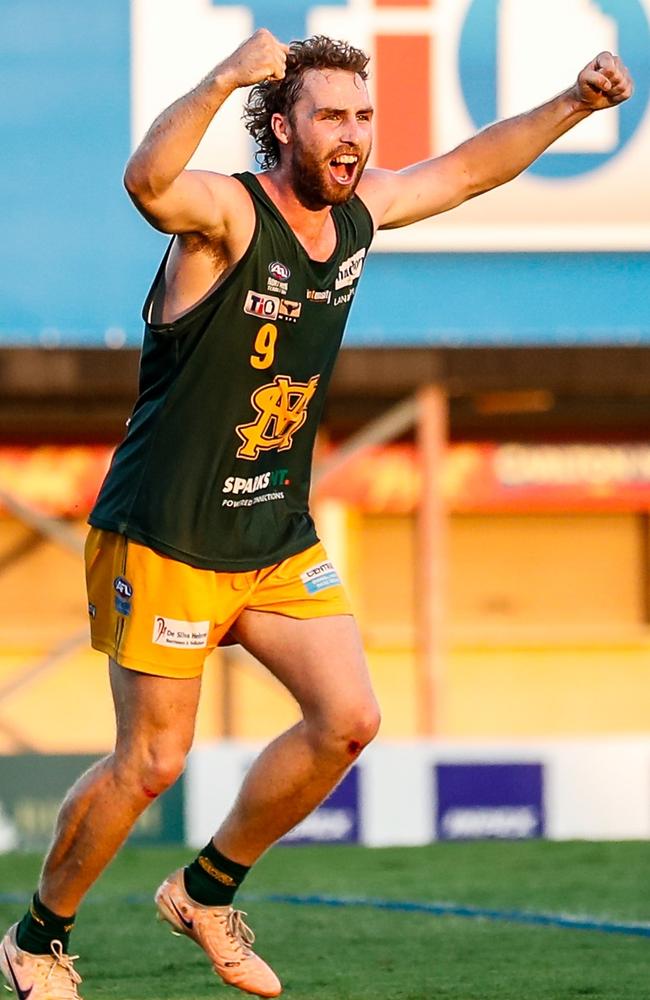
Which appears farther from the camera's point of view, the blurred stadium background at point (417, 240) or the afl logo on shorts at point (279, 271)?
the blurred stadium background at point (417, 240)

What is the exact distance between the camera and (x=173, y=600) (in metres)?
5.59

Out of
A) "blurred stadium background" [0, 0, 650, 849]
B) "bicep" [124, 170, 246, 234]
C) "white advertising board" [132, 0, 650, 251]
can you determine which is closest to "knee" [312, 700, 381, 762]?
"bicep" [124, 170, 246, 234]

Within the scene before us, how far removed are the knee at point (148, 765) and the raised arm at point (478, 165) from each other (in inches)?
63.4

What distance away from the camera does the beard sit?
17.8 feet

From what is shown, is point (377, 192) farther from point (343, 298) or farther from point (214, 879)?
point (214, 879)

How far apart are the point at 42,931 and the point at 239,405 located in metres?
1.52

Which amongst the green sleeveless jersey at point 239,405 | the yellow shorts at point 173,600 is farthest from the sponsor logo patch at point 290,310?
the yellow shorts at point 173,600

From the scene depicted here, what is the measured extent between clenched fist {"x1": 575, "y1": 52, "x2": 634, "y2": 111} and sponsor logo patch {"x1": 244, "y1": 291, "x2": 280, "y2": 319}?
3.93 ft

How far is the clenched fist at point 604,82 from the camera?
5.95 meters

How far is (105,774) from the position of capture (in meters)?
5.62

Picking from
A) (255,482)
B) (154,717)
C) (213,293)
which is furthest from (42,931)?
(213,293)

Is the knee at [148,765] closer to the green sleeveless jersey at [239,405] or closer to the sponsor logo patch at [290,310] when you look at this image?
the green sleeveless jersey at [239,405]

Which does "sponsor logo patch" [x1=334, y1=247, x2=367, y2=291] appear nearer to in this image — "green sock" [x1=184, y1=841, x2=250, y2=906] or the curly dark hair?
the curly dark hair

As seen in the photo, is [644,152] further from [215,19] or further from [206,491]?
[206,491]
